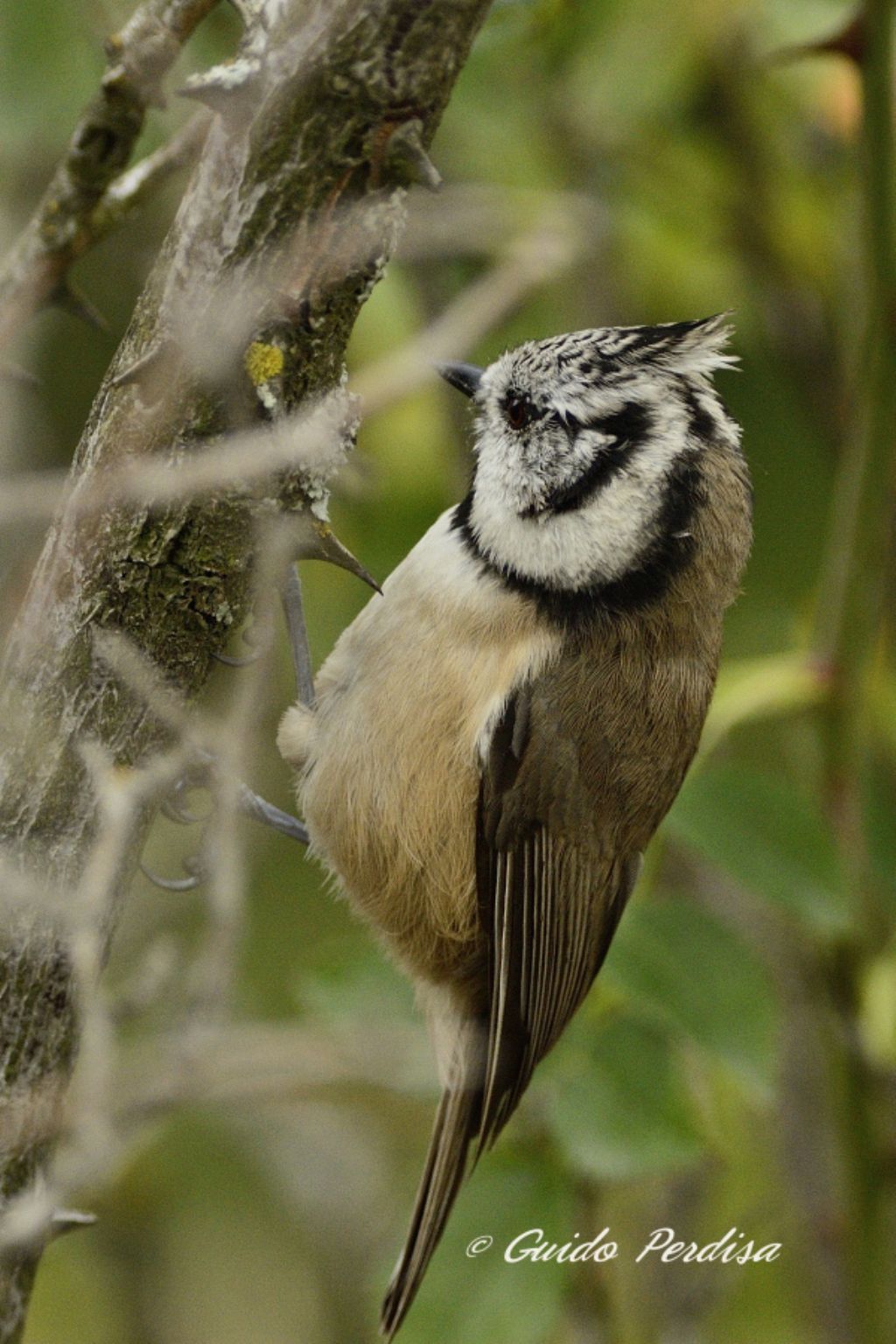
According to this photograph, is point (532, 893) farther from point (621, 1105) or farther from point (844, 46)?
point (844, 46)

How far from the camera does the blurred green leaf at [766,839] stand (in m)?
2.36

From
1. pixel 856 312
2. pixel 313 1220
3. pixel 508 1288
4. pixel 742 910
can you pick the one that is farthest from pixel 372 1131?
pixel 856 312

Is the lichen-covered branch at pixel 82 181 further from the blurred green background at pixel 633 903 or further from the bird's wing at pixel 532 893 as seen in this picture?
the bird's wing at pixel 532 893

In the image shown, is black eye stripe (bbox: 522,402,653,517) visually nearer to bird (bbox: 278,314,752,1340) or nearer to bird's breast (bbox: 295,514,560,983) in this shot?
bird (bbox: 278,314,752,1340)

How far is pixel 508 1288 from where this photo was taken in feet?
7.13

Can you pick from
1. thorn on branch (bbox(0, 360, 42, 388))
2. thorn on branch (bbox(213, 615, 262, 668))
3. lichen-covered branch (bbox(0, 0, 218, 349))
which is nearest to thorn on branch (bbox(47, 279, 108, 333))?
lichen-covered branch (bbox(0, 0, 218, 349))

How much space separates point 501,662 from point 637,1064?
0.66 m

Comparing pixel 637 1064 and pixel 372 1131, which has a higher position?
pixel 637 1064

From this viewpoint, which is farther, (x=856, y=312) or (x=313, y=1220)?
(x=313, y=1220)

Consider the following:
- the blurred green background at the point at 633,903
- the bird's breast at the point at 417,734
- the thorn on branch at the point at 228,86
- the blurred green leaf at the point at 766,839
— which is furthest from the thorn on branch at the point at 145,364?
the blurred green leaf at the point at 766,839

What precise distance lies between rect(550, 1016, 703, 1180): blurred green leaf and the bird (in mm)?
205

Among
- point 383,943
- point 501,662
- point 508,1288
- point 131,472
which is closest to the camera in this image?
point 131,472

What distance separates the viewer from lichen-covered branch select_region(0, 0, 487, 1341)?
4.50 ft

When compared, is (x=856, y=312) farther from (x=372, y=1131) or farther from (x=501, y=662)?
(x=372, y=1131)
